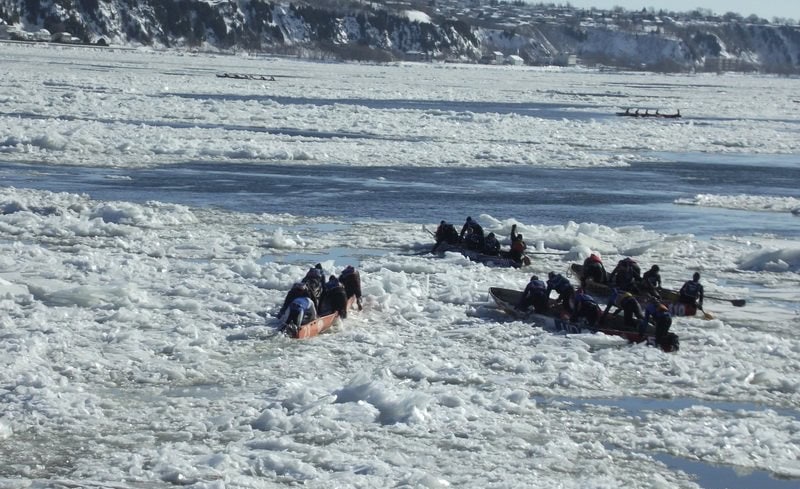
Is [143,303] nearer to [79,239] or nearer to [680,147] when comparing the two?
[79,239]

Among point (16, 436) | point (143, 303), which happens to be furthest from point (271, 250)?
point (16, 436)

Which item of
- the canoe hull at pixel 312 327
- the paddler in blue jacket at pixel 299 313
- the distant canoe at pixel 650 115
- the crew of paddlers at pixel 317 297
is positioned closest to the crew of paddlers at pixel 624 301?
the crew of paddlers at pixel 317 297

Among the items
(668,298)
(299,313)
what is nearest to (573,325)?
(668,298)

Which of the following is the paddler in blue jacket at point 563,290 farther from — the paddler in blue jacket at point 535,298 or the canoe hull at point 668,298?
the canoe hull at point 668,298

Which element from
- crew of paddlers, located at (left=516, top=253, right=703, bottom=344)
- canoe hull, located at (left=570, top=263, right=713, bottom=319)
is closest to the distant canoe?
canoe hull, located at (left=570, top=263, right=713, bottom=319)

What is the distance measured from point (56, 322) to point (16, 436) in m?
4.47

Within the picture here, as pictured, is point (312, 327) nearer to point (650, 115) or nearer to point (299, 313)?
point (299, 313)

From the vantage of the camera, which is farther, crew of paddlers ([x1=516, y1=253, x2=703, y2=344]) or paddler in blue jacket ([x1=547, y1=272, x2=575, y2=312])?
paddler in blue jacket ([x1=547, y1=272, x2=575, y2=312])

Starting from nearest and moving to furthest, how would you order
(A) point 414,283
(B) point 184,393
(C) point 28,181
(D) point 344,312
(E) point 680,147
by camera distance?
(B) point 184,393 → (D) point 344,312 → (A) point 414,283 → (C) point 28,181 → (E) point 680,147

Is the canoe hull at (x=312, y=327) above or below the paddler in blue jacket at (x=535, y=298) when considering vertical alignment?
below

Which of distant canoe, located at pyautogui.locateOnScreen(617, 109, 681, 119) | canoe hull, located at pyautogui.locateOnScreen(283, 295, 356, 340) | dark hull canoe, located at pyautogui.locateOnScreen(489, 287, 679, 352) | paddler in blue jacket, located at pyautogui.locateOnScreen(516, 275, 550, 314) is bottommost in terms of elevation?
distant canoe, located at pyautogui.locateOnScreen(617, 109, 681, 119)

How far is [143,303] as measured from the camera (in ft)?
56.5

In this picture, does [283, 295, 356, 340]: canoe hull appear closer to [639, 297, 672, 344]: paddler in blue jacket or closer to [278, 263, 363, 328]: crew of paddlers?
[278, 263, 363, 328]: crew of paddlers

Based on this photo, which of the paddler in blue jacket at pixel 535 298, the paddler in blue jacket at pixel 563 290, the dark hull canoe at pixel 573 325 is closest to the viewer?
the dark hull canoe at pixel 573 325
